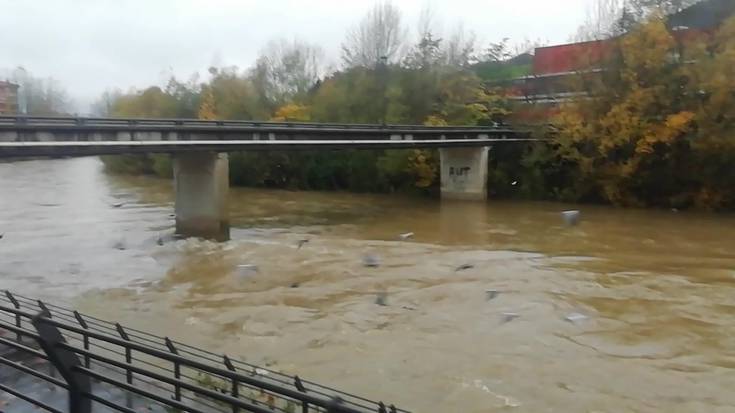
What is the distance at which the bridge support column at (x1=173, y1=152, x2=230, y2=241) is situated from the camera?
31188 millimetres

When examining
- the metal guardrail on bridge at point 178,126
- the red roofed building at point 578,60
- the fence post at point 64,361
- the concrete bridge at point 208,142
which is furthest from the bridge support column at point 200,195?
the fence post at point 64,361

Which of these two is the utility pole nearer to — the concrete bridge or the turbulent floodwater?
the concrete bridge

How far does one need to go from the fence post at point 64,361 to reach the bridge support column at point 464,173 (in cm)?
4322

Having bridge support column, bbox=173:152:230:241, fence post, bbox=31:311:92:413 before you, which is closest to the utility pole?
bridge support column, bbox=173:152:230:241

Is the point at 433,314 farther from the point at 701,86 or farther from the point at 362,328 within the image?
the point at 701,86

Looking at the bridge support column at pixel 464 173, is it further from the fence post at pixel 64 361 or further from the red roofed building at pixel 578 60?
the fence post at pixel 64 361

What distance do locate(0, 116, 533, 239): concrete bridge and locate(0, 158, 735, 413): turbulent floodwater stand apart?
2232 mm

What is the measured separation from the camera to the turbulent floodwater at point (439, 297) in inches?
465

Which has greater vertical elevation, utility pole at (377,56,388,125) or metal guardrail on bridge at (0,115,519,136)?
utility pole at (377,56,388,125)

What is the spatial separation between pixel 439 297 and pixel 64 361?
1468 cm

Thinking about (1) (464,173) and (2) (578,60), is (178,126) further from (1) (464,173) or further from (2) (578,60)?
(2) (578,60)

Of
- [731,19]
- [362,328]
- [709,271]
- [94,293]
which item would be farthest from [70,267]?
[731,19]

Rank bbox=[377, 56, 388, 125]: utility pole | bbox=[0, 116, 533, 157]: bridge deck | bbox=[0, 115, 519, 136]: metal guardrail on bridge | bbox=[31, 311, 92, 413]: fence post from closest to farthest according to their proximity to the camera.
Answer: bbox=[31, 311, 92, 413]: fence post
bbox=[0, 116, 533, 157]: bridge deck
bbox=[0, 115, 519, 136]: metal guardrail on bridge
bbox=[377, 56, 388, 125]: utility pole

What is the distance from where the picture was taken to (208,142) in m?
29.5
